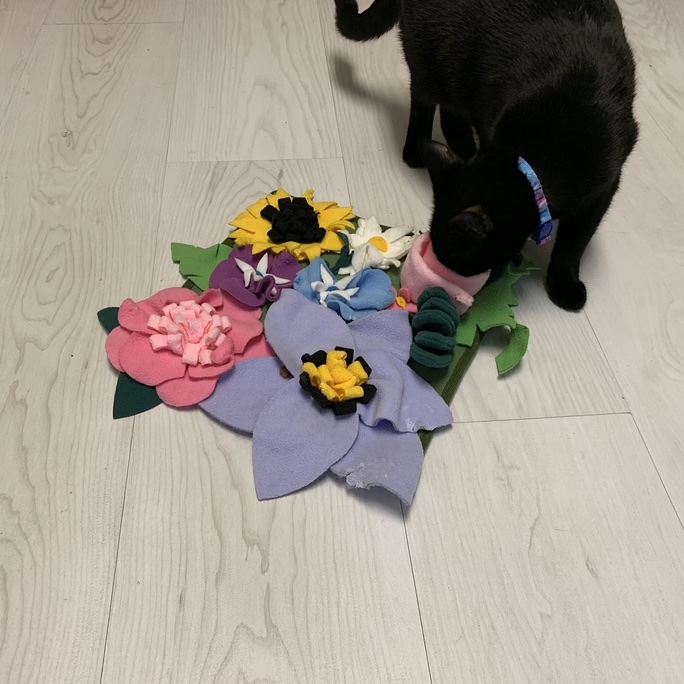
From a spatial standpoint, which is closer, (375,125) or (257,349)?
(257,349)

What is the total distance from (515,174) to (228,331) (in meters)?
0.47

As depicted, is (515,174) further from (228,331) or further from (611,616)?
(611,616)

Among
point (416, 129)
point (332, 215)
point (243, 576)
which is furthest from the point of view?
point (416, 129)

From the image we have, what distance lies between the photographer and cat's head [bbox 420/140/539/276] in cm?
79

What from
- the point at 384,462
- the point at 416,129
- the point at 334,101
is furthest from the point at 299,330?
the point at 334,101

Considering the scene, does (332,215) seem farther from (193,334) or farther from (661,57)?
(661,57)

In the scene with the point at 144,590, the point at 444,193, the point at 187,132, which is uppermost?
the point at 444,193

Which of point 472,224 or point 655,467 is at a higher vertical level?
point 472,224

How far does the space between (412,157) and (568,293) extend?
1.44 ft

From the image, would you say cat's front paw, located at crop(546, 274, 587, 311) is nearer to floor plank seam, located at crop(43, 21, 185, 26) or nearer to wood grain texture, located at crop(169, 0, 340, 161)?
wood grain texture, located at crop(169, 0, 340, 161)

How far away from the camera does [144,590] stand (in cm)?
72

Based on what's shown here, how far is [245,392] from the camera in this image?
33.8 inches

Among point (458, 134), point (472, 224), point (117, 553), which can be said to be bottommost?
point (117, 553)

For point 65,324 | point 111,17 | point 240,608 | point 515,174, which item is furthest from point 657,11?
point 240,608
